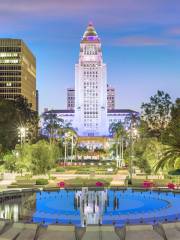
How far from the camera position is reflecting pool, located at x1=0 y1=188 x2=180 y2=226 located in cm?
3644

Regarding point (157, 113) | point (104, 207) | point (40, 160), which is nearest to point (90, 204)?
point (104, 207)

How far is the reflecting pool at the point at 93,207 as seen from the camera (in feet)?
120

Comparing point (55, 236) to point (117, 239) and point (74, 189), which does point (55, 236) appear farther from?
point (74, 189)

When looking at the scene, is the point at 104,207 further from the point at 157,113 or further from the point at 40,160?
the point at 157,113

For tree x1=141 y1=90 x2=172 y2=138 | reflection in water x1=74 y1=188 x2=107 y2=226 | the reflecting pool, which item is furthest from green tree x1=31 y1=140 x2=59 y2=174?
tree x1=141 y1=90 x2=172 y2=138

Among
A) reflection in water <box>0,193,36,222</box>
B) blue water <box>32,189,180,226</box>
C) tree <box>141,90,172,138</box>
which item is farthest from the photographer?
tree <box>141,90,172,138</box>

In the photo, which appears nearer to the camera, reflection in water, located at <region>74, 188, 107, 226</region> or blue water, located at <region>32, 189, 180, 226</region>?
reflection in water, located at <region>74, 188, 107, 226</region>

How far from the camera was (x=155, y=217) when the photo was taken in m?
37.2

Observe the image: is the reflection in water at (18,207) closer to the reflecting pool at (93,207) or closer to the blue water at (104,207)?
the reflecting pool at (93,207)

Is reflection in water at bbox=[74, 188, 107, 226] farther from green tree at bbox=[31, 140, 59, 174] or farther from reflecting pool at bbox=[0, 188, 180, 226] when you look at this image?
green tree at bbox=[31, 140, 59, 174]

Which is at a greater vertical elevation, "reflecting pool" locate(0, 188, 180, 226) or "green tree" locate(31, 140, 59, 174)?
"green tree" locate(31, 140, 59, 174)

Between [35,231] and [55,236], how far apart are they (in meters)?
1.52

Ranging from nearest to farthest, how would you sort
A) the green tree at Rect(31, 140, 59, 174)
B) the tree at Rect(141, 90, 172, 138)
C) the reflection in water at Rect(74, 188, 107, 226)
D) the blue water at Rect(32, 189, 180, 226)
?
the reflection in water at Rect(74, 188, 107, 226)
the blue water at Rect(32, 189, 180, 226)
the green tree at Rect(31, 140, 59, 174)
the tree at Rect(141, 90, 172, 138)

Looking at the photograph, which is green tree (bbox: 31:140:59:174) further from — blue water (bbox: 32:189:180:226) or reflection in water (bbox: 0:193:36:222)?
reflection in water (bbox: 0:193:36:222)
